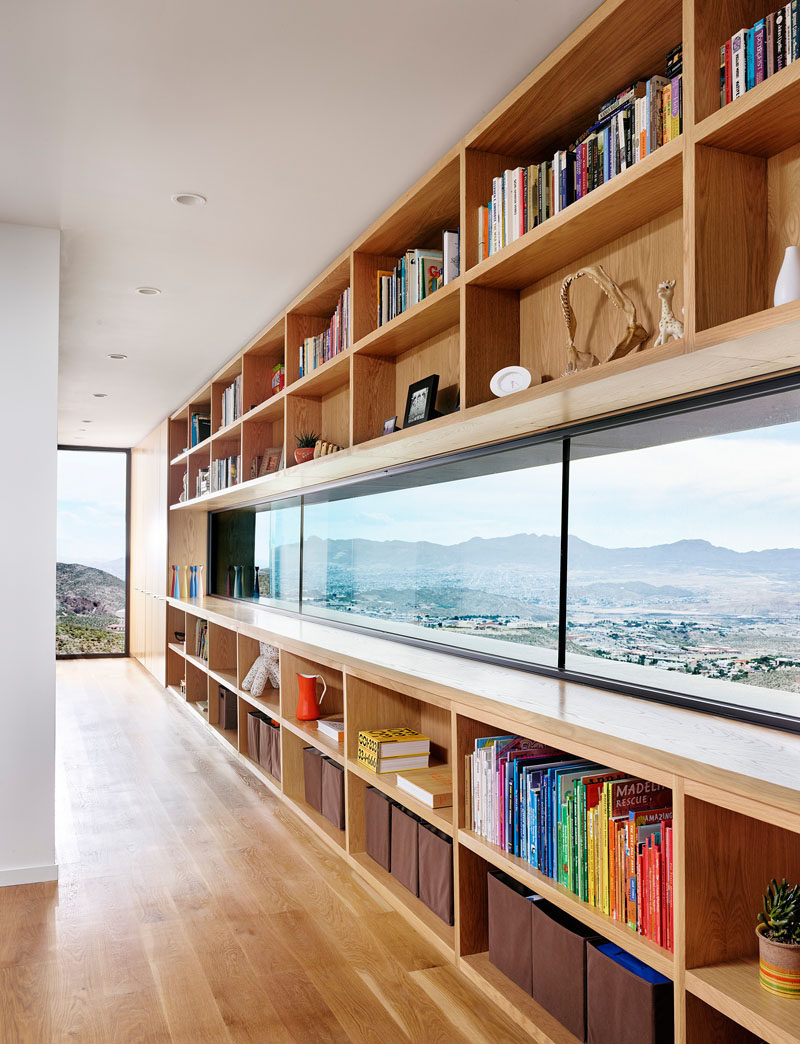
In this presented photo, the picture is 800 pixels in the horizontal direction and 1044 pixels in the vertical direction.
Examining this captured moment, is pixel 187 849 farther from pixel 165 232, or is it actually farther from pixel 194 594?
pixel 194 594

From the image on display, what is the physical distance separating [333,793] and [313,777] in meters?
0.29

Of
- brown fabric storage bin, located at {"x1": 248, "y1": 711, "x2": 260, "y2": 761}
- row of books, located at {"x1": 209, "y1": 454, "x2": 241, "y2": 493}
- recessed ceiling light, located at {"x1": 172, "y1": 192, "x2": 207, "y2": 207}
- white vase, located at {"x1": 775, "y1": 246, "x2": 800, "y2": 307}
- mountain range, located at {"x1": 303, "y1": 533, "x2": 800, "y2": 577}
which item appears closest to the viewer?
white vase, located at {"x1": 775, "y1": 246, "x2": 800, "y2": 307}

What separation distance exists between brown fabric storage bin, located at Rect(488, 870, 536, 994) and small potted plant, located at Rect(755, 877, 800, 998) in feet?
2.26

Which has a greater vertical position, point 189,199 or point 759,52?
point 189,199

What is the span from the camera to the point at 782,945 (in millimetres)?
1553

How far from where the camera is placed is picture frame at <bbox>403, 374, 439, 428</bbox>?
3178 millimetres

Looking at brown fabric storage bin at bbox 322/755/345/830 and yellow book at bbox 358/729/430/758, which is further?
brown fabric storage bin at bbox 322/755/345/830

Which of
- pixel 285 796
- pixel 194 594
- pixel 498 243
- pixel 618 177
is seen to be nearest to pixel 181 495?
pixel 194 594

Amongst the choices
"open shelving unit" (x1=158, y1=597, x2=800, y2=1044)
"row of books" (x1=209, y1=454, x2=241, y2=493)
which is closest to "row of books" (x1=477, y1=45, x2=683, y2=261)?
"open shelving unit" (x1=158, y1=597, x2=800, y2=1044)

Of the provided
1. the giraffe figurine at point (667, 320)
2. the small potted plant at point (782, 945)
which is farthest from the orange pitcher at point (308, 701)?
the small potted plant at point (782, 945)

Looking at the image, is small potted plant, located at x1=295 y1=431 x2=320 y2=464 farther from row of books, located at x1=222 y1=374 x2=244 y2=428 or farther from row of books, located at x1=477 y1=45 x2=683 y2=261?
row of books, located at x1=477 y1=45 x2=683 y2=261

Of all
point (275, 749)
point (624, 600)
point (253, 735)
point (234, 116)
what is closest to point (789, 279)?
point (624, 600)

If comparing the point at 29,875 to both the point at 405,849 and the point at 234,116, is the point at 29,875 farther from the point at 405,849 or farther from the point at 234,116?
the point at 234,116

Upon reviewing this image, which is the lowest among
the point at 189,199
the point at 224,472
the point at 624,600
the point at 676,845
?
the point at 676,845
